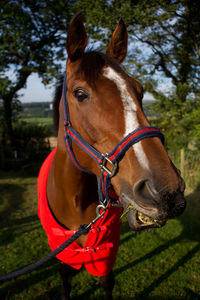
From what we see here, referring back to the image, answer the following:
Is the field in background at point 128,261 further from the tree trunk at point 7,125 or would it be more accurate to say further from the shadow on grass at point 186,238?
the tree trunk at point 7,125

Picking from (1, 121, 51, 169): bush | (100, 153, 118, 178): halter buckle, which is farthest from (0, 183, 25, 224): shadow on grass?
(100, 153, 118, 178): halter buckle

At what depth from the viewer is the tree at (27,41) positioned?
1134 cm

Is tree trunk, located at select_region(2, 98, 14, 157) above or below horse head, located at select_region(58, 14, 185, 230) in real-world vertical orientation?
below

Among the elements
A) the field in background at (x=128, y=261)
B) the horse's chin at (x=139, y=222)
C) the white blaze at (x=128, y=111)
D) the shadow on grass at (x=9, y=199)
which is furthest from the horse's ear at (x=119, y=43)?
the shadow on grass at (x=9, y=199)

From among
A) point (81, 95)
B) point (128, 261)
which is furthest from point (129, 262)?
point (81, 95)

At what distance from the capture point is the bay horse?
46.8 inches

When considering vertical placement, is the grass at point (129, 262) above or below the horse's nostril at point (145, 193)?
below

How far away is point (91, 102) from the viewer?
147 centimetres

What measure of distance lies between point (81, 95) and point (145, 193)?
85cm

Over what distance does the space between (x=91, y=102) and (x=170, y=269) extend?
3.80 m

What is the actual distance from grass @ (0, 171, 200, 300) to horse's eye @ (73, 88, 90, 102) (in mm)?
3198

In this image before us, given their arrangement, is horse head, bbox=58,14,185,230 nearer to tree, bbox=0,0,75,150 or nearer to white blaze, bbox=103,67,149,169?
white blaze, bbox=103,67,149,169

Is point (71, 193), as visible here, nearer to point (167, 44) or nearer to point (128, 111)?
point (128, 111)

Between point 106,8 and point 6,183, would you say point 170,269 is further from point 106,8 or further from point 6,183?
point 106,8
